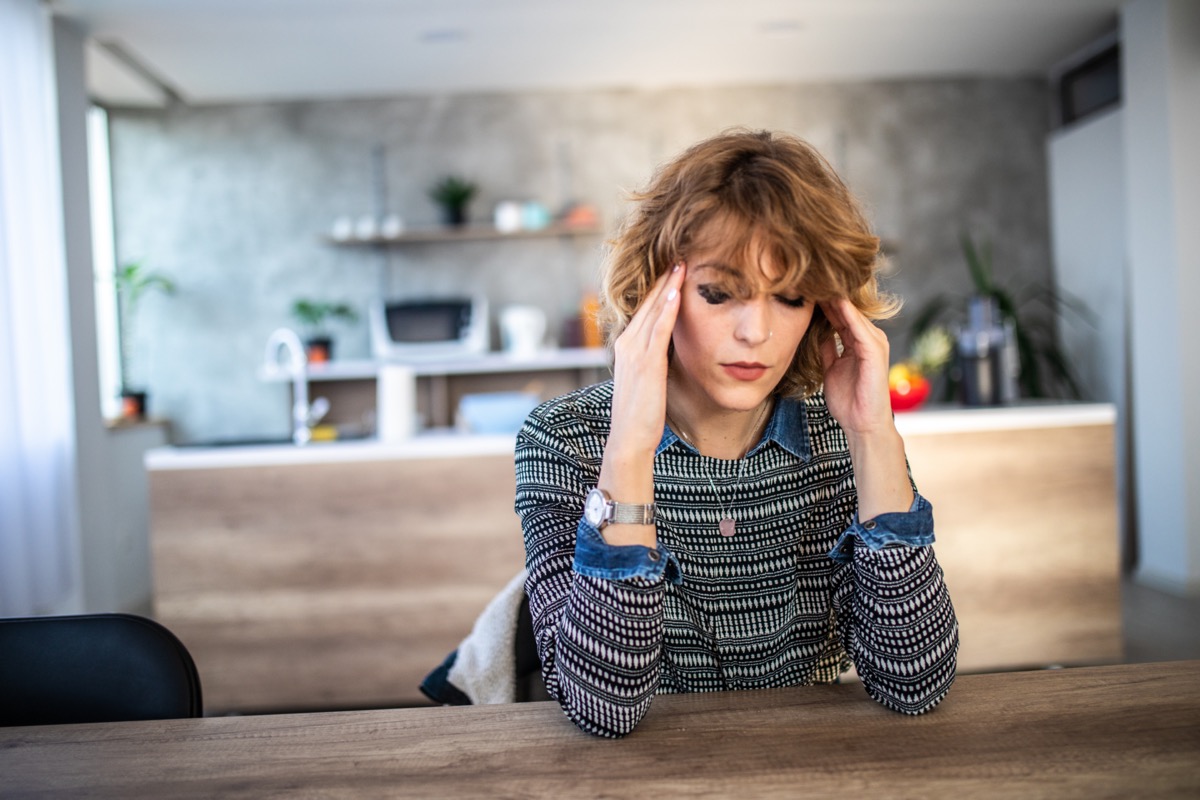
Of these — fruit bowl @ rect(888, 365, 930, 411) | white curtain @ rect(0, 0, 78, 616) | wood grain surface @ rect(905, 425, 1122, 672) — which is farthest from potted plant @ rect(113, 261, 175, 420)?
wood grain surface @ rect(905, 425, 1122, 672)

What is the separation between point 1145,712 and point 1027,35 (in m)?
4.89

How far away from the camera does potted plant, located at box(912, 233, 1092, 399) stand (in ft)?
16.3

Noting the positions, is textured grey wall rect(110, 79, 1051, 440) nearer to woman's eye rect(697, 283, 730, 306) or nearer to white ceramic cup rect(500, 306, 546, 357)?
white ceramic cup rect(500, 306, 546, 357)

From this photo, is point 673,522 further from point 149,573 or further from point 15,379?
point 149,573

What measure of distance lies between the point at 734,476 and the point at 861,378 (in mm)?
192

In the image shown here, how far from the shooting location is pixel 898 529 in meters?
0.98

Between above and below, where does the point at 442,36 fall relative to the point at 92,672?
above

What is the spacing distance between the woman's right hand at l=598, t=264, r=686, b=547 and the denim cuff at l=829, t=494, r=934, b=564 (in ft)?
0.77

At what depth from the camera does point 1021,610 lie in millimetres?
2988

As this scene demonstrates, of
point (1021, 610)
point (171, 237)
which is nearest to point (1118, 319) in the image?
point (1021, 610)

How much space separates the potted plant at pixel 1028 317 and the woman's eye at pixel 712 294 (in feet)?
14.5

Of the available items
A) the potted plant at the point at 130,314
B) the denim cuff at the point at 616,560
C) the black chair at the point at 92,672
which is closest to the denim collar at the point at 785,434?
the denim cuff at the point at 616,560

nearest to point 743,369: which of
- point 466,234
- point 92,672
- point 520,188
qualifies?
point 92,672

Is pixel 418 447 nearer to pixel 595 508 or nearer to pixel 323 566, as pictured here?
pixel 323 566
